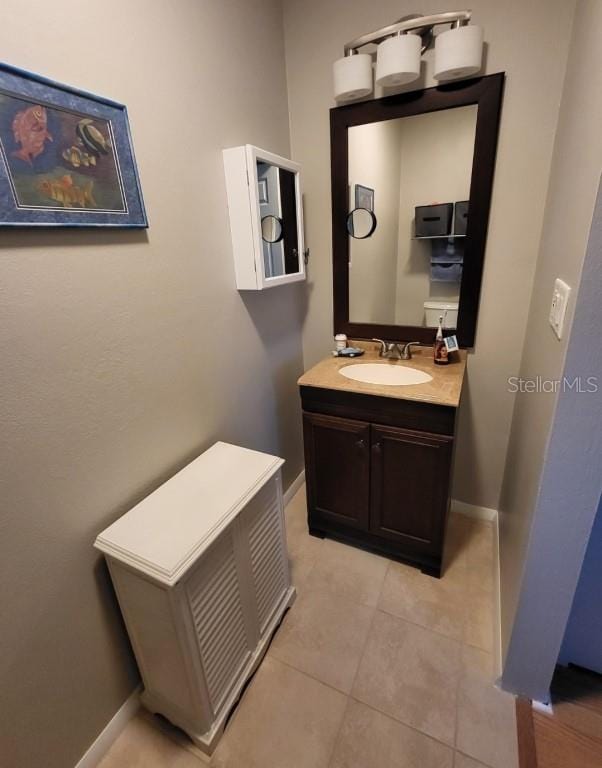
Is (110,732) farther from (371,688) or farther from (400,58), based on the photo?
(400,58)

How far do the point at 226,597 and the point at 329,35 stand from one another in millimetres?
2196

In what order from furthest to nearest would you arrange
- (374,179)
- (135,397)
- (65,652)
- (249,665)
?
(374,179)
(249,665)
(135,397)
(65,652)

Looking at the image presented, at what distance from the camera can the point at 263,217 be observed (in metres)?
1.43

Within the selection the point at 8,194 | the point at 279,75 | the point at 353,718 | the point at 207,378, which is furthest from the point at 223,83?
the point at 353,718

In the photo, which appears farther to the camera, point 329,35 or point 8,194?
point 329,35

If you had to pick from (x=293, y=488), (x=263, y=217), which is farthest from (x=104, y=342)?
(x=293, y=488)

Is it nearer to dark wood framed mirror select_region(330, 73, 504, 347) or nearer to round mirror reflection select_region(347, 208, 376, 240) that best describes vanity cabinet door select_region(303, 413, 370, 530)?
dark wood framed mirror select_region(330, 73, 504, 347)

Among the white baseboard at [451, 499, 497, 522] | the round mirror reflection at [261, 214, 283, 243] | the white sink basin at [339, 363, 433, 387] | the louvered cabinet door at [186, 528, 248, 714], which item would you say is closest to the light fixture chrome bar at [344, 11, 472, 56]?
the round mirror reflection at [261, 214, 283, 243]

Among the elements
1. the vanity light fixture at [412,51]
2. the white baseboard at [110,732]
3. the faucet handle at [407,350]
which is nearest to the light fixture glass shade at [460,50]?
the vanity light fixture at [412,51]

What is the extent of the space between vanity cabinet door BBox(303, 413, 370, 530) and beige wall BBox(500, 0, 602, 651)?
58 cm

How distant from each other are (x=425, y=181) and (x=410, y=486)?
132 centimetres

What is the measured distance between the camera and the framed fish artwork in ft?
2.46

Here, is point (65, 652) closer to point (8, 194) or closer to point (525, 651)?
point (8, 194)

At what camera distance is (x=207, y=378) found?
1.39 m
